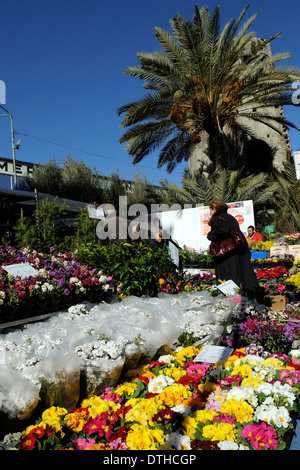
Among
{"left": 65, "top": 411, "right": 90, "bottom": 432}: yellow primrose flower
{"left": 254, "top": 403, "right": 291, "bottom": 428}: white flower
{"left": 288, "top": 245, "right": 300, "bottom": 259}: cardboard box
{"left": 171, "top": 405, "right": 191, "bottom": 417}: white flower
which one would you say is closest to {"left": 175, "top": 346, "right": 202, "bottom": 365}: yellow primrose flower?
{"left": 171, "top": 405, "right": 191, "bottom": 417}: white flower

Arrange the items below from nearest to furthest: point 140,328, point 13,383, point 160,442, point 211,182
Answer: point 160,442
point 13,383
point 140,328
point 211,182

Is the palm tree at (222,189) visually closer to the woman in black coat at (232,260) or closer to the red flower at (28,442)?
the woman in black coat at (232,260)

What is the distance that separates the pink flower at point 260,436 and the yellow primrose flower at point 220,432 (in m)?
0.06

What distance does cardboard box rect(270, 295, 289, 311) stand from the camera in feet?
13.8

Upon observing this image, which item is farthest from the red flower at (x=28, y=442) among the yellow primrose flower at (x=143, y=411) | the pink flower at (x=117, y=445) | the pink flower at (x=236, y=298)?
the pink flower at (x=236, y=298)

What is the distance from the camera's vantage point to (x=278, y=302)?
4.26 meters

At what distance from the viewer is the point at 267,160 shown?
62.9 ft

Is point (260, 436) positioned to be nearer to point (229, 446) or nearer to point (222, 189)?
point (229, 446)

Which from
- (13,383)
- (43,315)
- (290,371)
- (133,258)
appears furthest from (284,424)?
(133,258)

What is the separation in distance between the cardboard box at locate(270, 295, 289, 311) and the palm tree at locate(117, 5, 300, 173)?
908 cm

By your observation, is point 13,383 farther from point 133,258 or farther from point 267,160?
point 267,160

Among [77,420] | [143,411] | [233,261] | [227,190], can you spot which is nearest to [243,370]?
[143,411]

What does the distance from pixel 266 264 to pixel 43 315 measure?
5.25 m

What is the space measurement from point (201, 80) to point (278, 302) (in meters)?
9.54
